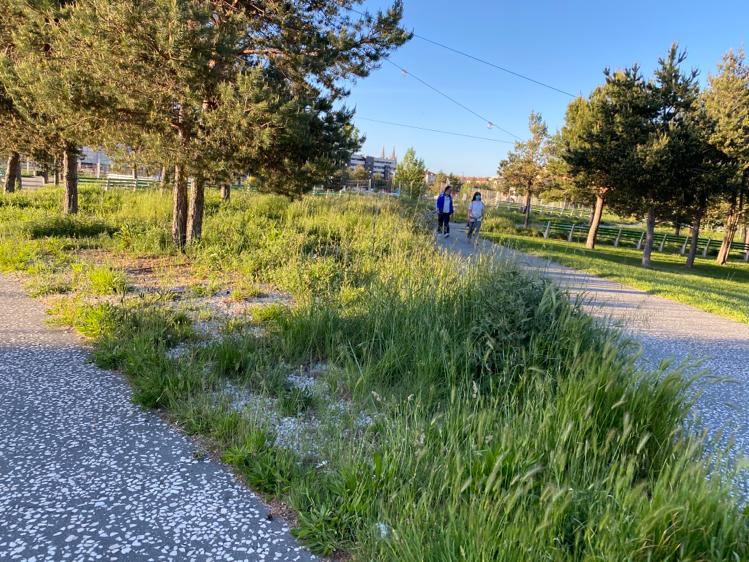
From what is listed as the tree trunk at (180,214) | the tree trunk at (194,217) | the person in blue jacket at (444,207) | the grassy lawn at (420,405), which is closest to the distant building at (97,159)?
the tree trunk at (180,214)

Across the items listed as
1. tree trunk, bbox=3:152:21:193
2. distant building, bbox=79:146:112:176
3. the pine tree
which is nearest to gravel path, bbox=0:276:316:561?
the pine tree

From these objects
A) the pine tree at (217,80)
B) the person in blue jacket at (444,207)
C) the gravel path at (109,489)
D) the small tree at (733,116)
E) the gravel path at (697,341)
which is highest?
the small tree at (733,116)

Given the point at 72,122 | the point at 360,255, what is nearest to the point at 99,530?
the point at 360,255

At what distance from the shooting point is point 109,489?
2404 millimetres

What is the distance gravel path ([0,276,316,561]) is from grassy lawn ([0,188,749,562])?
0.18 m

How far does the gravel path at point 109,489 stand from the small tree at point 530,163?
31.3 m

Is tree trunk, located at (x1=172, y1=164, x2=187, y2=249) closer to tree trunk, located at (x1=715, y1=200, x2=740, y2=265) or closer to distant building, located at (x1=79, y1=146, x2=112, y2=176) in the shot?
distant building, located at (x1=79, y1=146, x2=112, y2=176)

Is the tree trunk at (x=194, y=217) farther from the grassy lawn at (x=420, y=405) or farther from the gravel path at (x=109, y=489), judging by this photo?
the gravel path at (x=109, y=489)

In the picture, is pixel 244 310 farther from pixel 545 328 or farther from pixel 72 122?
pixel 72 122

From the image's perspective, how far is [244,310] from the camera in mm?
5504

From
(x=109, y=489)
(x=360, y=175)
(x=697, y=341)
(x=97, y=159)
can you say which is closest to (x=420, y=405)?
(x=109, y=489)

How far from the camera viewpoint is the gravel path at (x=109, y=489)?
205 centimetres

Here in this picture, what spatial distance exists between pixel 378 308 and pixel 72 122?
22.7 feet

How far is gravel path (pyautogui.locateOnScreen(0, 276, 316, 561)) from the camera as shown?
2.05 m
